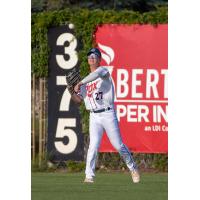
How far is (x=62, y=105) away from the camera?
2020cm

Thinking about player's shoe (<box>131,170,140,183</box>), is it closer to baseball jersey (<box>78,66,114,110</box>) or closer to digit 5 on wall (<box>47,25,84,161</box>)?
baseball jersey (<box>78,66,114,110</box>)

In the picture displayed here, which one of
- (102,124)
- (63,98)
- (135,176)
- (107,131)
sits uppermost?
(63,98)

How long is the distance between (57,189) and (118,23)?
17.7 ft

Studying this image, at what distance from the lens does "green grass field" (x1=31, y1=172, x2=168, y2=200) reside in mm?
14359

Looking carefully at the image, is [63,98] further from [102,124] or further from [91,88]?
[102,124]

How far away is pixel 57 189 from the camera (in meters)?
15.5

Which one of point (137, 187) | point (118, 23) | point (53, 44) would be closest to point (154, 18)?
point (118, 23)

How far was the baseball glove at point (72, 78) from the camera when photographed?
59.5 feet

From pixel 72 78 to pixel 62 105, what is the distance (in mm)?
1621

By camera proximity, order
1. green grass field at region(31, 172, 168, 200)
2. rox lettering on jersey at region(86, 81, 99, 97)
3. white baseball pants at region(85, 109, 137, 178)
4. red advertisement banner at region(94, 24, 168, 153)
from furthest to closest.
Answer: red advertisement banner at region(94, 24, 168, 153)
rox lettering on jersey at region(86, 81, 99, 97)
white baseball pants at region(85, 109, 137, 178)
green grass field at region(31, 172, 168, 200)

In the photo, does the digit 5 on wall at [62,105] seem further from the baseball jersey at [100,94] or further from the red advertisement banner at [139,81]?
the baseball jersey at [100,94]

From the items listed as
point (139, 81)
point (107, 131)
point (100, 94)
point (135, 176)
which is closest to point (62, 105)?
point (139, 81)

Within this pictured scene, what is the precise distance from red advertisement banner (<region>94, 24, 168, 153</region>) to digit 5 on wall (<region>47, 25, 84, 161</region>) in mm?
567

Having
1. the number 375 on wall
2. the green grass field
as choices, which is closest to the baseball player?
the green grass field
